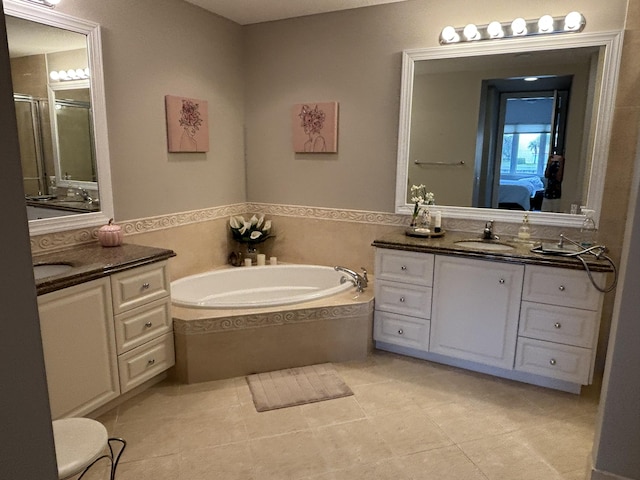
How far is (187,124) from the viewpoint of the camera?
3400 millimetres

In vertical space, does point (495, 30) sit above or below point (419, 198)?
above

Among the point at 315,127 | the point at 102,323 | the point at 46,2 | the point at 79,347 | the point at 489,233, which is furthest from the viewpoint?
the point at 315,127

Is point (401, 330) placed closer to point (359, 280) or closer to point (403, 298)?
point (403, 298)

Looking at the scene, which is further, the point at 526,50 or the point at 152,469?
the point at 526,50

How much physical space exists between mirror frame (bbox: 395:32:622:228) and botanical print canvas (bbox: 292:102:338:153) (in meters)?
0.58

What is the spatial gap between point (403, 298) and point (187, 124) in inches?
82.1

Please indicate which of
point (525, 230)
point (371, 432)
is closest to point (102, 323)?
point (371, 432)

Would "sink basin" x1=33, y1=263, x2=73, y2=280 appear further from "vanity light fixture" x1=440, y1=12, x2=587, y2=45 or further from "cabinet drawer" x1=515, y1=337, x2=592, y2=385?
"vanity light fixture" x1=440, y1=12, x2=587, y2=45

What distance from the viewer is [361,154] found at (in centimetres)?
363

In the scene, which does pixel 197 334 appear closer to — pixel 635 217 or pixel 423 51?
pixel 635 217

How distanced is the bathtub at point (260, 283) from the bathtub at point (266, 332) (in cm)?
16

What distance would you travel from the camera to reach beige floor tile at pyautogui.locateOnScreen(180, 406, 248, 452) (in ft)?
7.41

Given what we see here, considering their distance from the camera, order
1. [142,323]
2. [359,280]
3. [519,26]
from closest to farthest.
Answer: [142,323] → [519,26] → [359,280]

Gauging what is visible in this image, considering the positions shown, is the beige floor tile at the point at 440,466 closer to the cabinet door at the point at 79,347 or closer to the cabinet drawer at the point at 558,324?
the cabinet drawer at the point at 558,324
